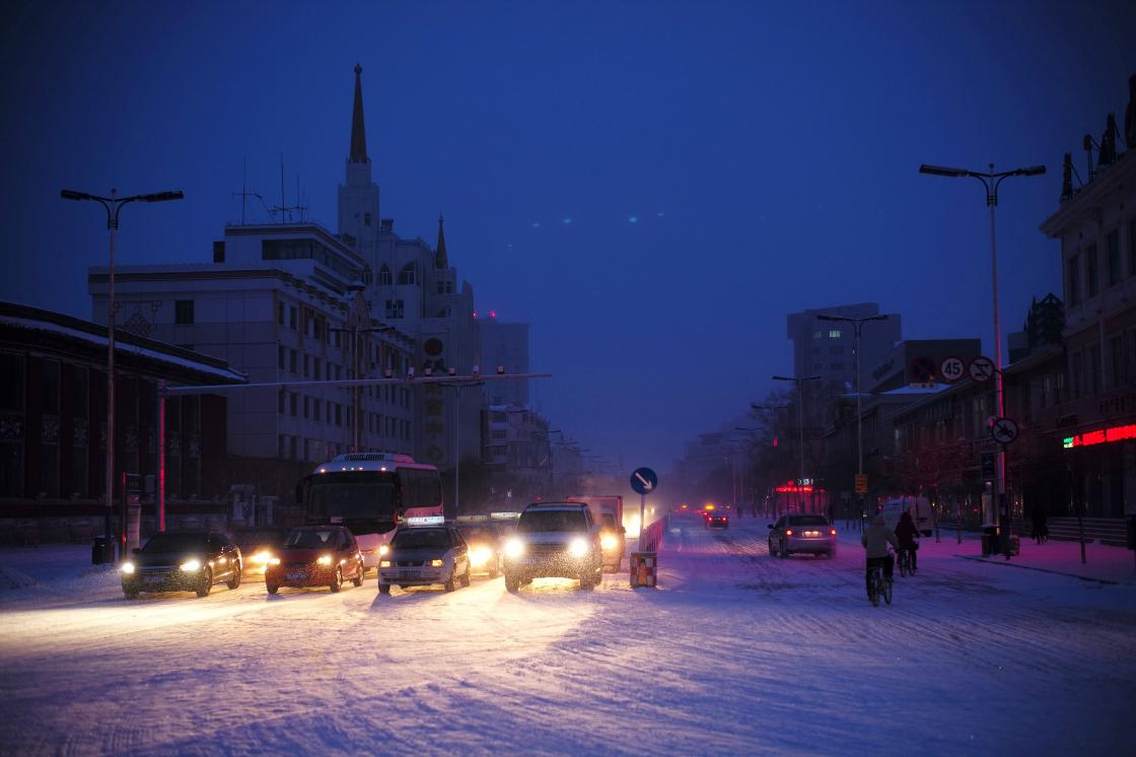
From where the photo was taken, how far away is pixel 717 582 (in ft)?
97.1

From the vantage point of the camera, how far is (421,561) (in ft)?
89.9

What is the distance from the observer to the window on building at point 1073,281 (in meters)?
51.5

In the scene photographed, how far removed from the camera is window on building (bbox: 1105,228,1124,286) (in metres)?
46.8

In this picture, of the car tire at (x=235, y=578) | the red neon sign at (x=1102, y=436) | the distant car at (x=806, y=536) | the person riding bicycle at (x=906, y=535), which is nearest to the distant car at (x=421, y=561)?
the car tire at (x=235, y=578)

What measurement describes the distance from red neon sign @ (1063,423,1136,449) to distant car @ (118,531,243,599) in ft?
96.3

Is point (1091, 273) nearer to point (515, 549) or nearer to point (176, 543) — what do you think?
point (515, 549)

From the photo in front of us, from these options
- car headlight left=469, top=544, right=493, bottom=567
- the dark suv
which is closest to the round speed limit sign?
the dark suv

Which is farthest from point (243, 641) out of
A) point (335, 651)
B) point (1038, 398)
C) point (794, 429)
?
point (794, 429)

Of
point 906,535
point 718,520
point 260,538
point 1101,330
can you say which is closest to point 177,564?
point 260,538

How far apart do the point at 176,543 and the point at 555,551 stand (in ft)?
30.3

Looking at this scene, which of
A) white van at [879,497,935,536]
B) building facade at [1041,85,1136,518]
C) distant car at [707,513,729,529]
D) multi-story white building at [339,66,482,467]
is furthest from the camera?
multi-story white building at [339,66,482,467]

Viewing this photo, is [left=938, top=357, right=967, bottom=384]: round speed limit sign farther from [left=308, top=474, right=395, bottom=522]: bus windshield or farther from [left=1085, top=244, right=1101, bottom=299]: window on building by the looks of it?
[left=308, top=474, right=395, bottom=522]: bus windshield

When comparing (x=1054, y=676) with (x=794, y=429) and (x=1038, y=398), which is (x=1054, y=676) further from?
(x=794, y=429)

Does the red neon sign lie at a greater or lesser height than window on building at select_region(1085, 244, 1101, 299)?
lesser
